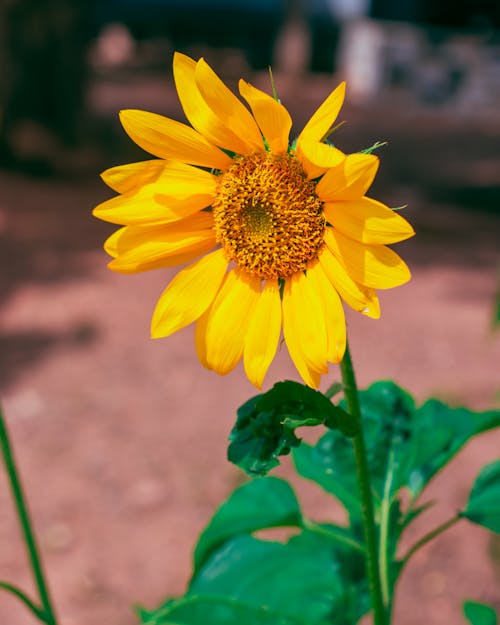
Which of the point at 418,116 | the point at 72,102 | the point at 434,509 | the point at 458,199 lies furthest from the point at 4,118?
the point at 434,509

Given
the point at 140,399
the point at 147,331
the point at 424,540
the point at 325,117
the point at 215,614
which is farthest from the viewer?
the point at 147,331

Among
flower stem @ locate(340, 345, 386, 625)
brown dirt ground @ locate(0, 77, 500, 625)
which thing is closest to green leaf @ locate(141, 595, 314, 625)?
flower stem @ locate(340, 345, 386, 625)

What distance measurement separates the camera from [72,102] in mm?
8648

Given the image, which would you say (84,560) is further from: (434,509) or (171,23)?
(171,23)

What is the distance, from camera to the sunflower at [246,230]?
943 millimetres

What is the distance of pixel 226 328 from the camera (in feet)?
3.33

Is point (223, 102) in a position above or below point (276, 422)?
above

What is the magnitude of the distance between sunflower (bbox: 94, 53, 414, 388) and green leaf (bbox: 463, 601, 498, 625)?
402 mm

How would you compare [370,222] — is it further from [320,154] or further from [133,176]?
[133,176]

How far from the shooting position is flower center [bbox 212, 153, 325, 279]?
39.6 inches

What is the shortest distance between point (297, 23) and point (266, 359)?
13.2 m

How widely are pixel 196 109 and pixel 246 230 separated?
0.47 ft

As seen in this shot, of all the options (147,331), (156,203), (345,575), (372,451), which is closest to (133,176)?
(156,203)

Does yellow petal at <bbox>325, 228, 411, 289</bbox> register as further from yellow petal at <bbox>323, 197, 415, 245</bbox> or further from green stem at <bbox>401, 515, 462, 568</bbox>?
green stem at <bbox>401, 515, 462, 568</bbox>
